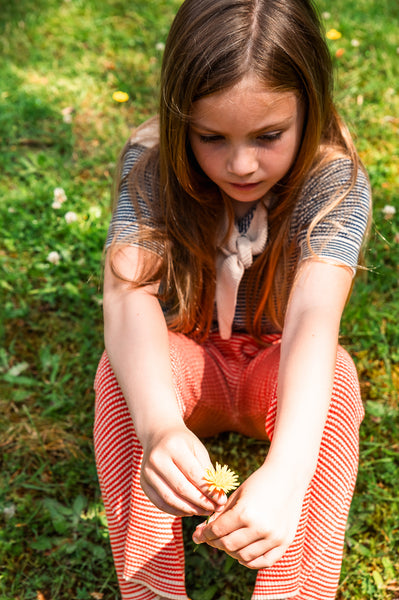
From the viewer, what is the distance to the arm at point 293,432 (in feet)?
3.87

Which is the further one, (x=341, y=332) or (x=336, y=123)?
(x=341, y=332)

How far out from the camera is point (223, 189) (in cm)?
148

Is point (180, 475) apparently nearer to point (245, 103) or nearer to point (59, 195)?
point (245, 103)

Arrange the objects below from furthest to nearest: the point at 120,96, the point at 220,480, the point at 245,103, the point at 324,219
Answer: the point at 120,96
the point at 324,219
the point at 245,103
the point at 220,480

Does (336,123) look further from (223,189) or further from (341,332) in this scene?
(341,332)

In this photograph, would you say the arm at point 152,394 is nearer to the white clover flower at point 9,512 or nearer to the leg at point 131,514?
the leg at point 131,514

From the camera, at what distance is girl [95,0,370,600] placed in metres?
1.26

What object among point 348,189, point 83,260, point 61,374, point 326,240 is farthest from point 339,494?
point 83,260

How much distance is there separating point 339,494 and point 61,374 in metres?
1.11

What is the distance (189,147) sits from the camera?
1468 mm

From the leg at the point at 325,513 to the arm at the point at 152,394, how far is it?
0.25 metres

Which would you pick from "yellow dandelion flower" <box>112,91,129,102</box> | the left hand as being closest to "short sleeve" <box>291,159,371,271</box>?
the left hand

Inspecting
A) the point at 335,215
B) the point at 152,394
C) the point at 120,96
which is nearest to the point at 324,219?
the point at 335,215

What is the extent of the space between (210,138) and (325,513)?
82 centimetres
